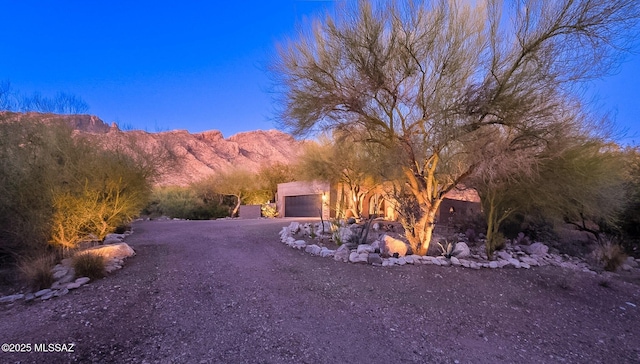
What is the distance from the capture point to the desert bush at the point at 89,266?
625 centimetres

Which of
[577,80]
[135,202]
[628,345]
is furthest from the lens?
[135,202]

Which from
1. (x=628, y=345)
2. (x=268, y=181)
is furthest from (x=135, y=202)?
(x=268, y=181)

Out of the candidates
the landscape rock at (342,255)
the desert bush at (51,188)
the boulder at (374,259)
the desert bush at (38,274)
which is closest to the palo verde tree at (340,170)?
the landscape rock at (342,255)

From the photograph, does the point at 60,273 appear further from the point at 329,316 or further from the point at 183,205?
the point at 183,205

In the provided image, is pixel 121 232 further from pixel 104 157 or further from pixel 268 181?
pixel 268 181

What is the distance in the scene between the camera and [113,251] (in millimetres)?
7598

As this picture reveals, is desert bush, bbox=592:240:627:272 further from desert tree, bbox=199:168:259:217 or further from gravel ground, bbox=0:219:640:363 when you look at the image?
desert tree, bbox=199:168:259:217

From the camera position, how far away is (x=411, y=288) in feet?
20.1

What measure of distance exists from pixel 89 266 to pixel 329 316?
180 inches

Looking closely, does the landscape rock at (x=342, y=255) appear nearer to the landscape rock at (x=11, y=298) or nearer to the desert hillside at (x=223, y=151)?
the landscape rock at (x=11, y=298)

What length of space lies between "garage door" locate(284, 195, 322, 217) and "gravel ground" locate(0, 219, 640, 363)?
16664mm

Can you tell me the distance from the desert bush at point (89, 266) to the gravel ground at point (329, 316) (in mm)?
265

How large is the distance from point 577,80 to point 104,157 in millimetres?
11408

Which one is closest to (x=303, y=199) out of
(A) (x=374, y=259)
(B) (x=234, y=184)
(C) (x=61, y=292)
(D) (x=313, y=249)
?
(B) (x=234, y=184)
